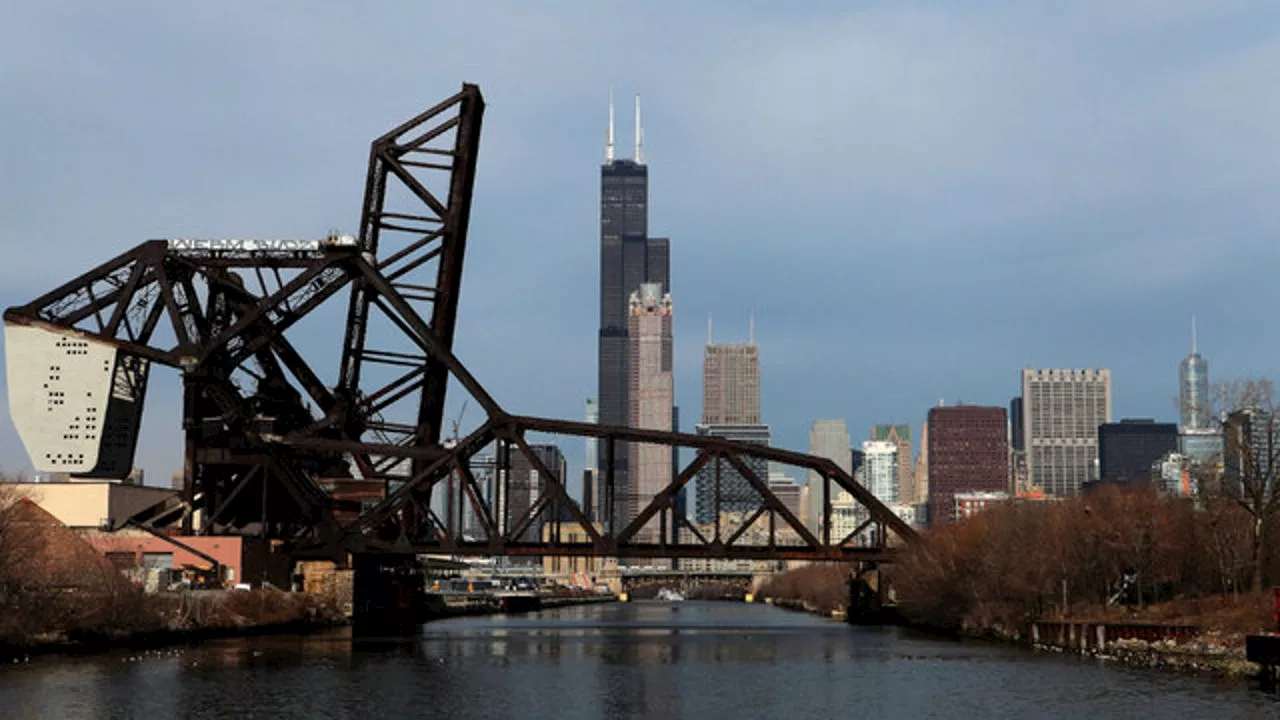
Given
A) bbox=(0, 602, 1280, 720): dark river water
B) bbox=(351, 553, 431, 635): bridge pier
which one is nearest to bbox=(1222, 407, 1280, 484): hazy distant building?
bbox=(0, 602, 1280, 720): dark river water

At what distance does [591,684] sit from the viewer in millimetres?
63031

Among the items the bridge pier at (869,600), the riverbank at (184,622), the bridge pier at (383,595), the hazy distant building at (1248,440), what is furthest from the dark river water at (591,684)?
the bridge pier at (869,600)

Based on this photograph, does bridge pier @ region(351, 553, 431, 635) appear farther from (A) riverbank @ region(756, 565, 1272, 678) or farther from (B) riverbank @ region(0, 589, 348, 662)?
(A) riverbank @ region(756, 565, 1272, 678)

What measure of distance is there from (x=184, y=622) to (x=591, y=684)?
31216 millimetres

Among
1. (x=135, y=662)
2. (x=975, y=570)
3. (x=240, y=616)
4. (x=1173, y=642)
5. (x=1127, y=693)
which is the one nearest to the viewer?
(x=1127, y=693)

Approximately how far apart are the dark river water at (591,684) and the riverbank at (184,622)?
2.99 meters

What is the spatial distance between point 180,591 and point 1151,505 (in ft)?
179

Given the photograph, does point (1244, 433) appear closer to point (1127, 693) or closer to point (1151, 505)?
point (1151, 505)

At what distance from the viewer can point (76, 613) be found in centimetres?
7431

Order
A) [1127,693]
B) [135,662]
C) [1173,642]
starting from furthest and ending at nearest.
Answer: [1173,642] → [135,662] → [1127,693]

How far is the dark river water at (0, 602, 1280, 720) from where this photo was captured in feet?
170

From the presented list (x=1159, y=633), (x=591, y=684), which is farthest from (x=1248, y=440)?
(x=591, y=684)

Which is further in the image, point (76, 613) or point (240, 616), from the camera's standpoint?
point (240, 616)

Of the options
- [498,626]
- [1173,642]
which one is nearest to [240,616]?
[498,626]
